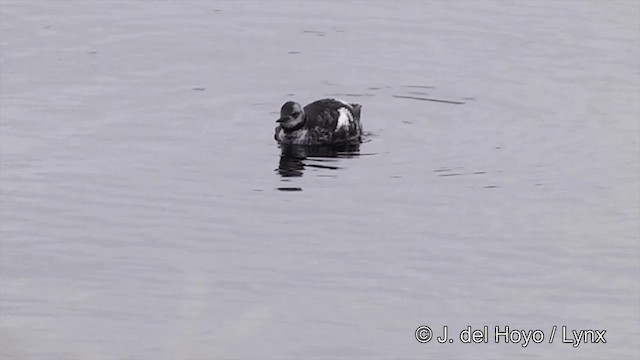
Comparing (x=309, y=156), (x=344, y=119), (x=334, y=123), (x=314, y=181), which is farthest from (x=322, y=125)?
(x=314, y=181)

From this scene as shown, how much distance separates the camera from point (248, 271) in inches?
762

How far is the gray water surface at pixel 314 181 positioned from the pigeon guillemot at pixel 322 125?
1.37 ft

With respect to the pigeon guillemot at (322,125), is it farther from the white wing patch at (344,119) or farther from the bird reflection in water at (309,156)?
the bird reflection in water at (309,156)

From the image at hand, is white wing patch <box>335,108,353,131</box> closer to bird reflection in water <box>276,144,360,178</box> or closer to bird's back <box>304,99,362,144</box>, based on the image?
bird's back <box>304,99,362,144</box>

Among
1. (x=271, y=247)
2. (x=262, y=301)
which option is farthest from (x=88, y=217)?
(x=262, y=301)

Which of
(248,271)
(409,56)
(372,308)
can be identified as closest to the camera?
(372,308)

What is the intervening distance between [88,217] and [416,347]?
20.0ft

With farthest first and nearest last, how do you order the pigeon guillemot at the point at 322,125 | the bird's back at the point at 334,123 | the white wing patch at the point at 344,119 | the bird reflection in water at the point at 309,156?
the bird's back at the point at 334,123 < the white wing patch at the point at 344,119 < the pigeon guillemot at the point at 322,125 < the bird reflection in water at the point at 309,156

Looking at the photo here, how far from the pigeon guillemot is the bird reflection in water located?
0.13m

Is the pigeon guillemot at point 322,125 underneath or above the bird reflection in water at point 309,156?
above

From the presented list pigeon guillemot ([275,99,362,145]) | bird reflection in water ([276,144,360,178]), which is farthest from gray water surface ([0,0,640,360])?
pigeon guillemot ([275,99,362,145])

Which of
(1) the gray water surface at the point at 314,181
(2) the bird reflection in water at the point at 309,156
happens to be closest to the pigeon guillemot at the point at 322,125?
(2) the bird reflection in water at the point at 309,156

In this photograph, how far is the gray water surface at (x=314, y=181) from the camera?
17688mm

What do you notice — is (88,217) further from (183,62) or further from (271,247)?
(183,62)
